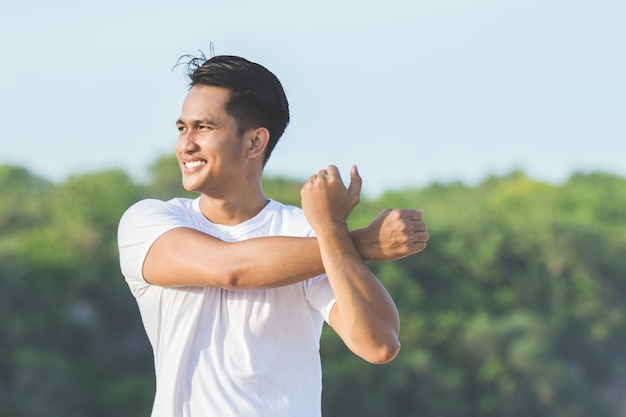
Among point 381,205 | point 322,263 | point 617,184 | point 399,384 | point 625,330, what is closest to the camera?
point 322,263

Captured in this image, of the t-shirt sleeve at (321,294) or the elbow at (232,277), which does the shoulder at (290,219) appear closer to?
the t-shirt sleeve at (321,294)

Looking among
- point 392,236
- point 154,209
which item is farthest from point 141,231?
point 392,236

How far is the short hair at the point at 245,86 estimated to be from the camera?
3027 mm

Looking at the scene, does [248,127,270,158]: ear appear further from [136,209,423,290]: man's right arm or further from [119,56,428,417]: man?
[136,209,423,290]: man's right arm

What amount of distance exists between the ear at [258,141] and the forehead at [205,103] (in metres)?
0.11

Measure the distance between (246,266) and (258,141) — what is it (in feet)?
1.24

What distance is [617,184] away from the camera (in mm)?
51031

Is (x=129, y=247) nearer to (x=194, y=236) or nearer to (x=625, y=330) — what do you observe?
(x=194, y=236)

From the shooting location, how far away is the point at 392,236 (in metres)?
2.84

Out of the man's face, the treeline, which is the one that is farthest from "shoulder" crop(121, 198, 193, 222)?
the treeline

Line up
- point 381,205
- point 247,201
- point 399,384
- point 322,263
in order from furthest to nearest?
point 381,205 → point 399,384 → point 247,201 → point 322,263

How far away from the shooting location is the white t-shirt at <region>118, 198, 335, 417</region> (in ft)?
9.54

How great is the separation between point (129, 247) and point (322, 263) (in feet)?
1.72

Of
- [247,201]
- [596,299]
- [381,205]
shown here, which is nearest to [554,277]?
[596,299]
